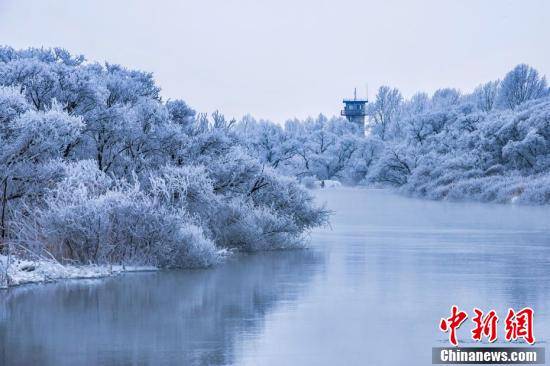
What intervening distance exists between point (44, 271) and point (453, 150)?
62.9 metres

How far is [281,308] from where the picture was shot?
51.9 feet

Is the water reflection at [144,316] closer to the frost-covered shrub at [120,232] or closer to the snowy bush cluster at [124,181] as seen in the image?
the frost-covered shrub at [120,232]

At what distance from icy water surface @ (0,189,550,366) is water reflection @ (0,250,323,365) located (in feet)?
0.07

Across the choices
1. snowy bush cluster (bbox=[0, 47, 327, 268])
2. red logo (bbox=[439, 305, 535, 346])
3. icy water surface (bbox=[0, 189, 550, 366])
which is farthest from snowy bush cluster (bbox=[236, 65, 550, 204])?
red logo (bbox=[439, 305, 535, 346])

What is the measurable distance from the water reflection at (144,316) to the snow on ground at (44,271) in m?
0.38

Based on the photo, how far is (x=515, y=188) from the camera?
6247cm

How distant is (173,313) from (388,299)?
142 inches

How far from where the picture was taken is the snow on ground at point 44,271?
58.0 feet

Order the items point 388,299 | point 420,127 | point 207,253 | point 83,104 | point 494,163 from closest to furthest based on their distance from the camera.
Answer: point 388,299, point 207,253, point 83,104, point 494,163, point 420,127

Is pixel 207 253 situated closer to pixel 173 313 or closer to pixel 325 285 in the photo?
pixel 325 285

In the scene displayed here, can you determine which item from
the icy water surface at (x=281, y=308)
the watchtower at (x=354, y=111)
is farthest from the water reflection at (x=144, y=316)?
the watchtower at (x=354, y=111)

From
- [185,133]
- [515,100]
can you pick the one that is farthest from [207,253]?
[515,100]

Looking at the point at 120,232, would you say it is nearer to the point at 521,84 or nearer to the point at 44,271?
the point at 44,271

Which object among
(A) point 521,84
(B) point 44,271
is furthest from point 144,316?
(A) point 521,84
